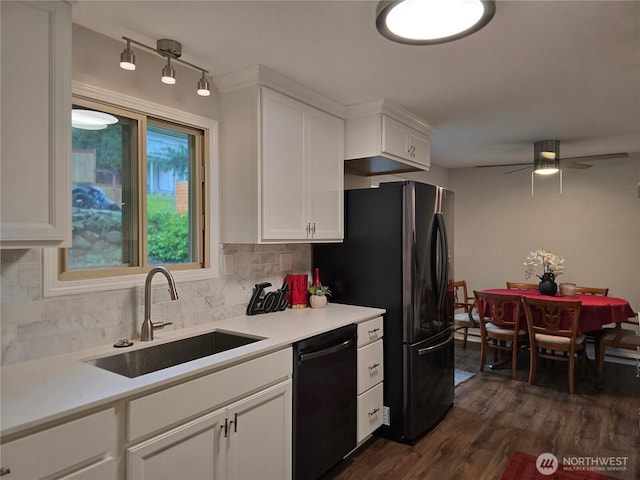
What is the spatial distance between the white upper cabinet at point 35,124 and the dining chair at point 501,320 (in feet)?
12.5

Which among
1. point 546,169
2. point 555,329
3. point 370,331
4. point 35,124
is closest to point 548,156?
point 546,169

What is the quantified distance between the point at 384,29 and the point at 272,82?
87 cm

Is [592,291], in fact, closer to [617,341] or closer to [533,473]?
[617,341]

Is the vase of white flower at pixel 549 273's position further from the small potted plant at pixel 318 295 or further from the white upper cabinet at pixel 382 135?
the small potted plant at pixel 318 295

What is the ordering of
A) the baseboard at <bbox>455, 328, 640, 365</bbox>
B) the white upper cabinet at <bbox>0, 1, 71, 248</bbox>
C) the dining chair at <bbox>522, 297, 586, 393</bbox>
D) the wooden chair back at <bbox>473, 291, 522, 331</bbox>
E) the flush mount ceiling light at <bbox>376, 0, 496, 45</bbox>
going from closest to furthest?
the white upper cabinet at <bbox>0, 1, 71, 248</bbox>, the flush mount ceiling light at <bbox>376, 0, 496, 45</bbox>, the dining chair at <bbox>522, 297, 586, 393</bbox>, the wooden chair back at <bbox>473, 291, 522, 331</bbox>, the baseboard at <bbox>455, 328, 640, 365</bbox>

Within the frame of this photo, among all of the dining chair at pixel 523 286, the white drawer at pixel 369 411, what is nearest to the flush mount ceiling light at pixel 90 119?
the white drawer at pixel 369 411

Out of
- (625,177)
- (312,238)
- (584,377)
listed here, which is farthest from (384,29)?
(625,177)

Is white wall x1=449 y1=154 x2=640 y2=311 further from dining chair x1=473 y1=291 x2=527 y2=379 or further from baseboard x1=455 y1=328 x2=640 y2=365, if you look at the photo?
dining chair x1=473 y1=291 x2=527 y2=379

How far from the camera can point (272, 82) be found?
2457mm

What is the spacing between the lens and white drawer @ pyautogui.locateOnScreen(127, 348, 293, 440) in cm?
149

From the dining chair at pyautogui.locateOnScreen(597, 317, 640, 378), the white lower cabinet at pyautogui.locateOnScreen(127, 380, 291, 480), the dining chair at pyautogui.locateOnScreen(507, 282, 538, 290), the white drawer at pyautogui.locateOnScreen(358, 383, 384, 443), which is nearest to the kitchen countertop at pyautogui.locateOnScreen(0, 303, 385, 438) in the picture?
the white lower cabinet at pyautogui.locateOnScreen(127, 380, 291, 480)

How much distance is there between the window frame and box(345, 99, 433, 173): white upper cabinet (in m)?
1.05

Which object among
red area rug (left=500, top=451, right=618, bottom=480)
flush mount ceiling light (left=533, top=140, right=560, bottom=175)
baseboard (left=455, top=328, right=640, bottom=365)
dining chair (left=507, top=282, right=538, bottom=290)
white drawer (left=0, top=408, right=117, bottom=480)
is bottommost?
red area rug (left=500, top=451, right=618, bottom=480)

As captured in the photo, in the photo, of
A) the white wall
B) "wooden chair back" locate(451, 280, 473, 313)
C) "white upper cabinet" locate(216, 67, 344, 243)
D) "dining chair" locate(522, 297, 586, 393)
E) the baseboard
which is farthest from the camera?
"wooden chair back" locate(451, 280, 473, 313)
